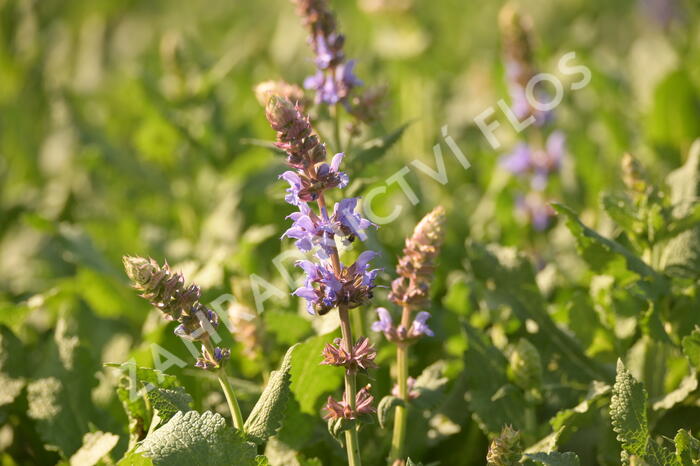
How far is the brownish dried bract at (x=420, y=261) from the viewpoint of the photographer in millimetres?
1655

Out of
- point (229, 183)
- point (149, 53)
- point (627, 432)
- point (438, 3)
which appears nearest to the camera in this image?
point (627, 432)

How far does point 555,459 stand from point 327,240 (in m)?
0.64

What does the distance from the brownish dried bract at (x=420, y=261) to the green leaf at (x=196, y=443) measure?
1.46 ft

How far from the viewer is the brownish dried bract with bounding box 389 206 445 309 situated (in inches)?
65.2

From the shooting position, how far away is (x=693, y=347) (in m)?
1.87

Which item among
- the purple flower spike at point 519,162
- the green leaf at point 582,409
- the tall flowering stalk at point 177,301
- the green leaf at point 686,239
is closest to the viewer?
the tall flowering stalk at point 177,301

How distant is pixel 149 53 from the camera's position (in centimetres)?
430

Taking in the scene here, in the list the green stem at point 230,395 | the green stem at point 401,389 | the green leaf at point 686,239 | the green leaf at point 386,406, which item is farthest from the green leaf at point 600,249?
the green stem at point 230,395

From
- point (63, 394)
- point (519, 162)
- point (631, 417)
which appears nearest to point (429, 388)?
point (631, 417)

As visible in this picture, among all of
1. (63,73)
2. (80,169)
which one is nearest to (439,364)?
(80,169)

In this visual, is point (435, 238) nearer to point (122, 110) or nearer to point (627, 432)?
point (627, 432)

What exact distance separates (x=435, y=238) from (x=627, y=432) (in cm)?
56

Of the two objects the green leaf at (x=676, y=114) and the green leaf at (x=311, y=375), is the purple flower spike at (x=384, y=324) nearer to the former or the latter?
the green leaf at (x=311, y=375)

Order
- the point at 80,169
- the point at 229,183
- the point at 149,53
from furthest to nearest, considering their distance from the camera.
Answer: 1. the point at 149,53
2. the point at 80,169
3. the point at 229,183
